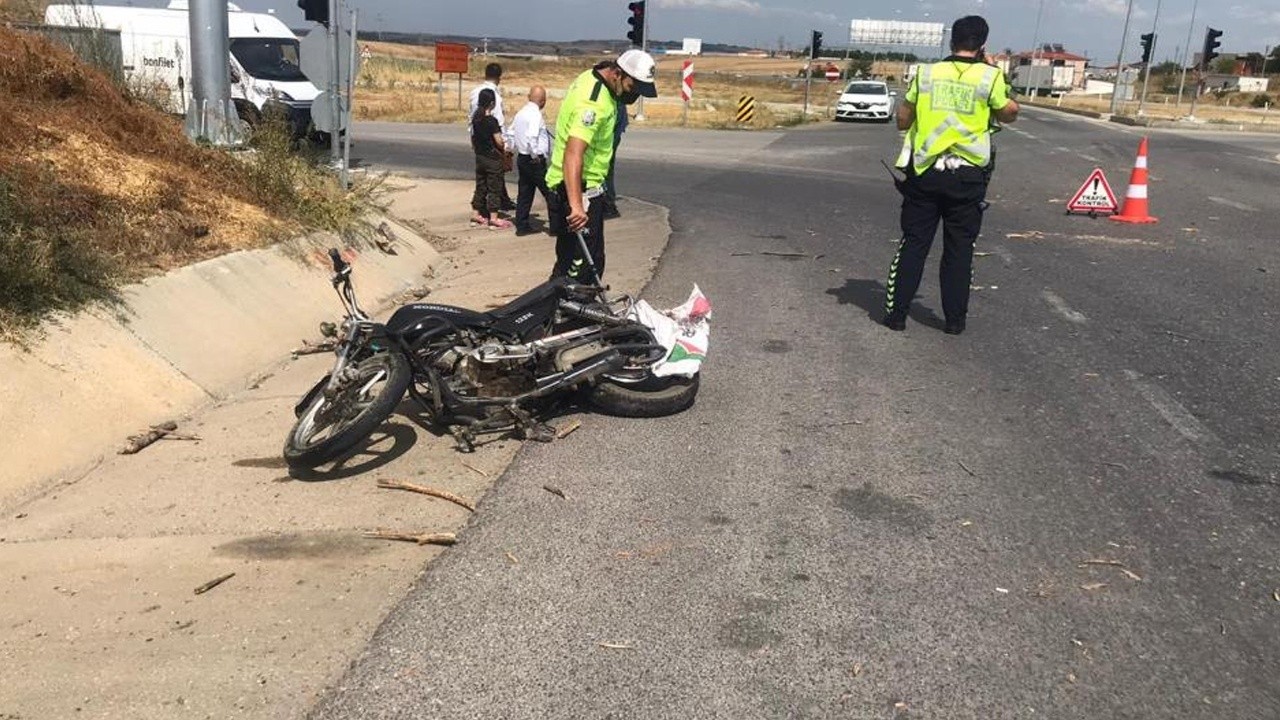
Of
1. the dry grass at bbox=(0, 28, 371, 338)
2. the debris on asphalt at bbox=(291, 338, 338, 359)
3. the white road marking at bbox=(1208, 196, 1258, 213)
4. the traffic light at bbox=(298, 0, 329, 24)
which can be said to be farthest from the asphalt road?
the white road marking at bbox=(1208, 196, 1258, 213)

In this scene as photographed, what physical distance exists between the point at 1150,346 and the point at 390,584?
17.4ft

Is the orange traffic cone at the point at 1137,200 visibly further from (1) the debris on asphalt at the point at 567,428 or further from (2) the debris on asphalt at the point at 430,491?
(2) the debris on asphalt at the point at 430,491

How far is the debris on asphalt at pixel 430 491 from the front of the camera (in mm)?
4375

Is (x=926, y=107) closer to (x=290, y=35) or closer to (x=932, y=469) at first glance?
(x=932, y=469)

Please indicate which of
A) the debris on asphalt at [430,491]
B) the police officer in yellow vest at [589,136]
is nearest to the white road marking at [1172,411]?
the police officer in yellow vest at [589,136]

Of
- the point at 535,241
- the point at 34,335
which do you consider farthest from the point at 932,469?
the point at 535,241

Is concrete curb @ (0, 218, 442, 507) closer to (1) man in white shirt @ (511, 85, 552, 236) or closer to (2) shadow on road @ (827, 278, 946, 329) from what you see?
(1) man in white shirt @ (511, 85, 552, 236)

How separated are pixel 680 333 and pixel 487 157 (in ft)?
23.3

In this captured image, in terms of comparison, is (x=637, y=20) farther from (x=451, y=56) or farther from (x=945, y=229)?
(x=945, y=229)

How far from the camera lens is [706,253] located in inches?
413

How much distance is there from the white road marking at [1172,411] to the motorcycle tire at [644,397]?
97.1 inches


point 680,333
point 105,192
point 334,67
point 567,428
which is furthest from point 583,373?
point 334,67

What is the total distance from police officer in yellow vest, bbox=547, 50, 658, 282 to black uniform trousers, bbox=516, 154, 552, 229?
14.8 ft

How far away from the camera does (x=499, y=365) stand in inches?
200
